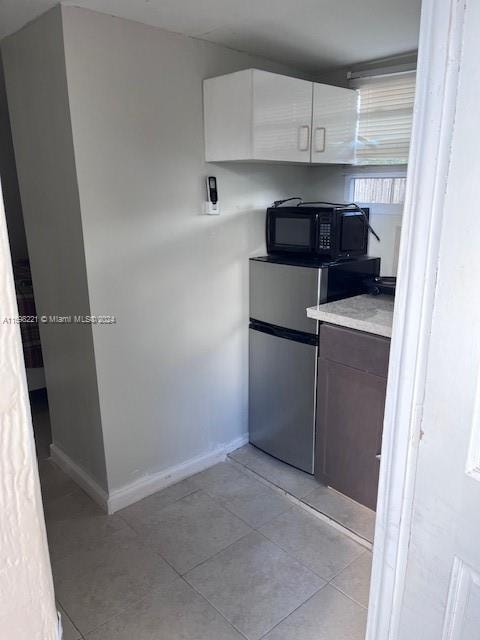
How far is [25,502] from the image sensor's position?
522 millimetres

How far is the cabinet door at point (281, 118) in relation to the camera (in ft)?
6.98

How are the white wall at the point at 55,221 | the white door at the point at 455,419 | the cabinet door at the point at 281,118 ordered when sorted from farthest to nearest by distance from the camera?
the cabinet door at the point at 281,118, the white wall at the point at 55,221, the white door at the point at 455,419

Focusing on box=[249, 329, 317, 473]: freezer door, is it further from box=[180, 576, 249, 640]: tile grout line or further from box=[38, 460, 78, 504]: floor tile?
box=[38, 460, 78, 504]: floor tile

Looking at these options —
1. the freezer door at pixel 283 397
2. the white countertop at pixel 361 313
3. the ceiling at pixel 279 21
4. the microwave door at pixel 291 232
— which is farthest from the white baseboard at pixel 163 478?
the ceiling at pixel 279 21

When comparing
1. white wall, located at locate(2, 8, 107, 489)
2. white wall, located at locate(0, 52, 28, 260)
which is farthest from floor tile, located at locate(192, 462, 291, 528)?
white wall, located at locate(0, 52, 28, 260)

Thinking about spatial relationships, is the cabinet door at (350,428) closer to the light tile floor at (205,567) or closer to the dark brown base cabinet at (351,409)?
the dark brown base cabinet at (351,409)

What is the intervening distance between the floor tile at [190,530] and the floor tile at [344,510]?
0.40 m

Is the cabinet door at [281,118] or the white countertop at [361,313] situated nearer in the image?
the white countertop at [361,313]

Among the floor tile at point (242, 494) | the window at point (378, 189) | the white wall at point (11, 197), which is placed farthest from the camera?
the white wall at point (11, 197)

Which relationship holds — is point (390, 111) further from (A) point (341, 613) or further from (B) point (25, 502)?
(B) point (25, 502)

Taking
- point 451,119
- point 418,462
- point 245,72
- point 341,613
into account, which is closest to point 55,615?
point 418,462

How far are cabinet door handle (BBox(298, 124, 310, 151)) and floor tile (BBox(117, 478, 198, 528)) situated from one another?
1.82 m

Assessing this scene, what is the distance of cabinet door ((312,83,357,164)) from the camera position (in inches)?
93.0

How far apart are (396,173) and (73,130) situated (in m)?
1.63
